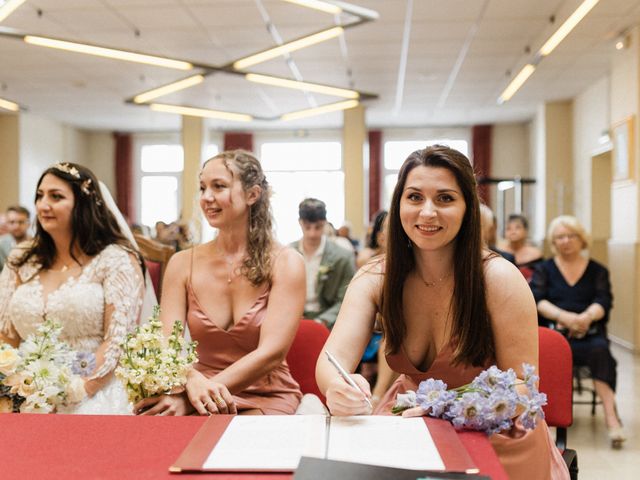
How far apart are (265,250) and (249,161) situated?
1.16 ft

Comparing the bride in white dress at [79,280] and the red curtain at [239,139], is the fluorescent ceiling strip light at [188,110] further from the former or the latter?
the bride in white dress at [79,280]

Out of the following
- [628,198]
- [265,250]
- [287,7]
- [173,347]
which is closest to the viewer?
[173,347]

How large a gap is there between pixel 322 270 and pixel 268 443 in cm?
353

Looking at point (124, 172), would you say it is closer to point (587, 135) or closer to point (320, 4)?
point (587, 135)

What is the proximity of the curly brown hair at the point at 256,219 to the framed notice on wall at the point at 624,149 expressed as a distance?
269 inches

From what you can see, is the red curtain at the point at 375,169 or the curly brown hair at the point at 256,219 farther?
the red curtain at the point at 375,169

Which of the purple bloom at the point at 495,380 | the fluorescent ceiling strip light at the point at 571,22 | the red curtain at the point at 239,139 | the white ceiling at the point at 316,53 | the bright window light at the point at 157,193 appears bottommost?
the purple bloom at the point at 495,380

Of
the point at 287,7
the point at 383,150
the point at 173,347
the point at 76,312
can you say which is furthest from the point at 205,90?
the point at 173,347

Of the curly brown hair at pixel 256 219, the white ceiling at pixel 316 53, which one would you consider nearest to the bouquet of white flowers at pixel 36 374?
the curly brown hair at pixel 256 219

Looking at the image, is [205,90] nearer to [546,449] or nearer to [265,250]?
[265,250]

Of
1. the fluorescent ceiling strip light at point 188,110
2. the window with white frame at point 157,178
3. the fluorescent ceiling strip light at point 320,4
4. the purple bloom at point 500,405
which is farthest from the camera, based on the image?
the window with white frame at point 157,178

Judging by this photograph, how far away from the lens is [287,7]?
282 inches

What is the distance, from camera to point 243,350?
2.49 m

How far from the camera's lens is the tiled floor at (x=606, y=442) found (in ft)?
→ 12.8
